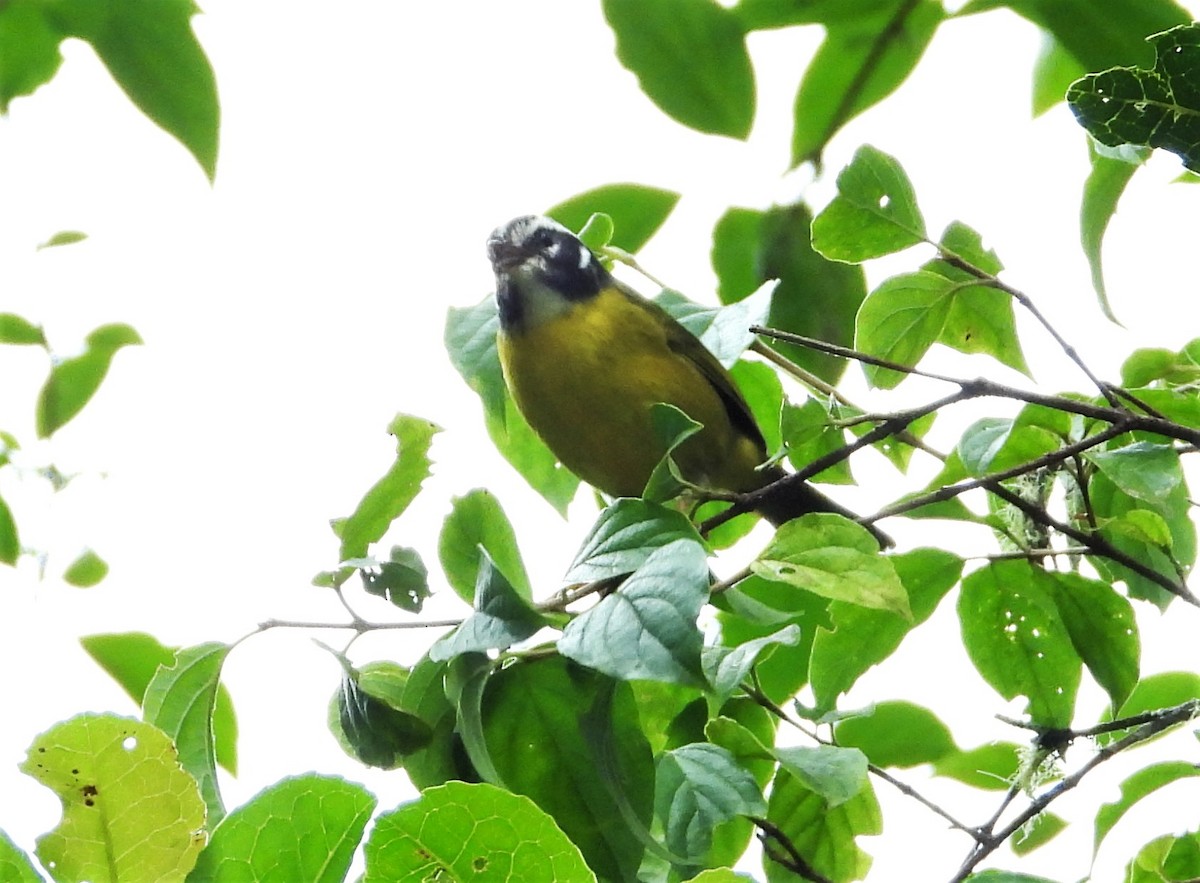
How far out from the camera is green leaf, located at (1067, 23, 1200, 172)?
2.55 feet

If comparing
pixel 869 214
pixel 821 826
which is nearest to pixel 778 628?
pixel 821 826

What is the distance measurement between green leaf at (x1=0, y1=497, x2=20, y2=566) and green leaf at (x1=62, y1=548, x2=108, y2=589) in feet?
0.99

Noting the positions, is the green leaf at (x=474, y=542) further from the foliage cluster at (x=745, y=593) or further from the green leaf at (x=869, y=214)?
the green leaf at (x=869, y=214)

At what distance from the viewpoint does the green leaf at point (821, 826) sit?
1.15 m

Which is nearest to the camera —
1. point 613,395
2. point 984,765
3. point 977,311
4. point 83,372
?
point 977,311

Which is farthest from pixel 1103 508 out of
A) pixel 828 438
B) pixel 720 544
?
pixel 720 544

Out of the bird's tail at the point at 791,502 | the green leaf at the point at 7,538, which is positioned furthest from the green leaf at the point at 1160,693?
the green leaf at the point at 7,538

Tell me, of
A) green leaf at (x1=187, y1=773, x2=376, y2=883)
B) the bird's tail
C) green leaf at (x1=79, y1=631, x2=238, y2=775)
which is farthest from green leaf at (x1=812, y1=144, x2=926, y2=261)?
the bird's tail

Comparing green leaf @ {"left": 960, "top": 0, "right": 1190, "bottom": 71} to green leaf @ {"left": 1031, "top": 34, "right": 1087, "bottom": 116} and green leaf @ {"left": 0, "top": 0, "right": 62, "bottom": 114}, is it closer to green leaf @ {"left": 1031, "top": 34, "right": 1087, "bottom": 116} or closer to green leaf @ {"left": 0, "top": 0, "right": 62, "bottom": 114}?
green leaf @ {"left": 1031, "top": 34, "right": 1087, "bottom": 116}

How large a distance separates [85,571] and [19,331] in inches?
18.0

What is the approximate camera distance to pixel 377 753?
2.84ft

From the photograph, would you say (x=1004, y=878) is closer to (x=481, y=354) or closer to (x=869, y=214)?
(x=869, y=214)

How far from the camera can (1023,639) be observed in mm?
1203

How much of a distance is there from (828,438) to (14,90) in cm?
93
